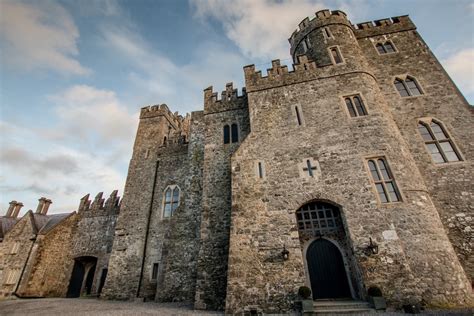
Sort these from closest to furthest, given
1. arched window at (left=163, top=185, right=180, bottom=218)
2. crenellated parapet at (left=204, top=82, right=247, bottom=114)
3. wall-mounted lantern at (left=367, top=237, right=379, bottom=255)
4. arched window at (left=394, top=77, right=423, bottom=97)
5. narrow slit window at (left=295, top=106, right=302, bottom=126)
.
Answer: wall-mounted lantern at (left=367, top=237, right=379, bottom=255)
narrow slit window at (left=295, top=106, right=302, bottom=126)
arched window at (left=394, top=77, right=423, bottom=97)
crenellated parapet at (left=204, top=82, right=247, bottom=114)
arched window at (left=163, top=185, right=180, bottom=218)

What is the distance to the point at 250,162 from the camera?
1062cm

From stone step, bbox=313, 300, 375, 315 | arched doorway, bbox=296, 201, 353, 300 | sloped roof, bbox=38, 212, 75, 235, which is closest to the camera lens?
stone step, bbox=313, 300, 375, 315

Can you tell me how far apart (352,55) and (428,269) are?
1069 centimetres

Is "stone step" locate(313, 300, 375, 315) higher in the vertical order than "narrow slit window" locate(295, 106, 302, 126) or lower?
lower

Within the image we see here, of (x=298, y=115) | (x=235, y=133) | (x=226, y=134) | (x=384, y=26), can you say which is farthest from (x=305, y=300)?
(x=384, y=26)

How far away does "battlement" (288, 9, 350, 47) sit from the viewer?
46.3 feet

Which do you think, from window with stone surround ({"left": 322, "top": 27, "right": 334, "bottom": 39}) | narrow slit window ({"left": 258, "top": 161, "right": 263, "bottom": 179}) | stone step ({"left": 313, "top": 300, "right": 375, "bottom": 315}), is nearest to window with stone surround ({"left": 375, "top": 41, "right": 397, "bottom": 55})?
window with stone surround ({"left": 322, "top": 27, "right": 334, "bottom": 39})

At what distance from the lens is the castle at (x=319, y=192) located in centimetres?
778

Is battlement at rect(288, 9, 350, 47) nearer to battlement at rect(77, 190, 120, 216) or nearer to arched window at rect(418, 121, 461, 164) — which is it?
arched window at rect(418, 121, 461, 164)

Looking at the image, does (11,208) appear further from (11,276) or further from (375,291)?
(375,291)

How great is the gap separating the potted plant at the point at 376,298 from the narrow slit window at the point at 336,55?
1098cm

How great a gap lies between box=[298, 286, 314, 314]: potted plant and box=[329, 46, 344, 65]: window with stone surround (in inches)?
448

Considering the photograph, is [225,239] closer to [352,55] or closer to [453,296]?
[453,296]

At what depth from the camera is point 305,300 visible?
706cm
